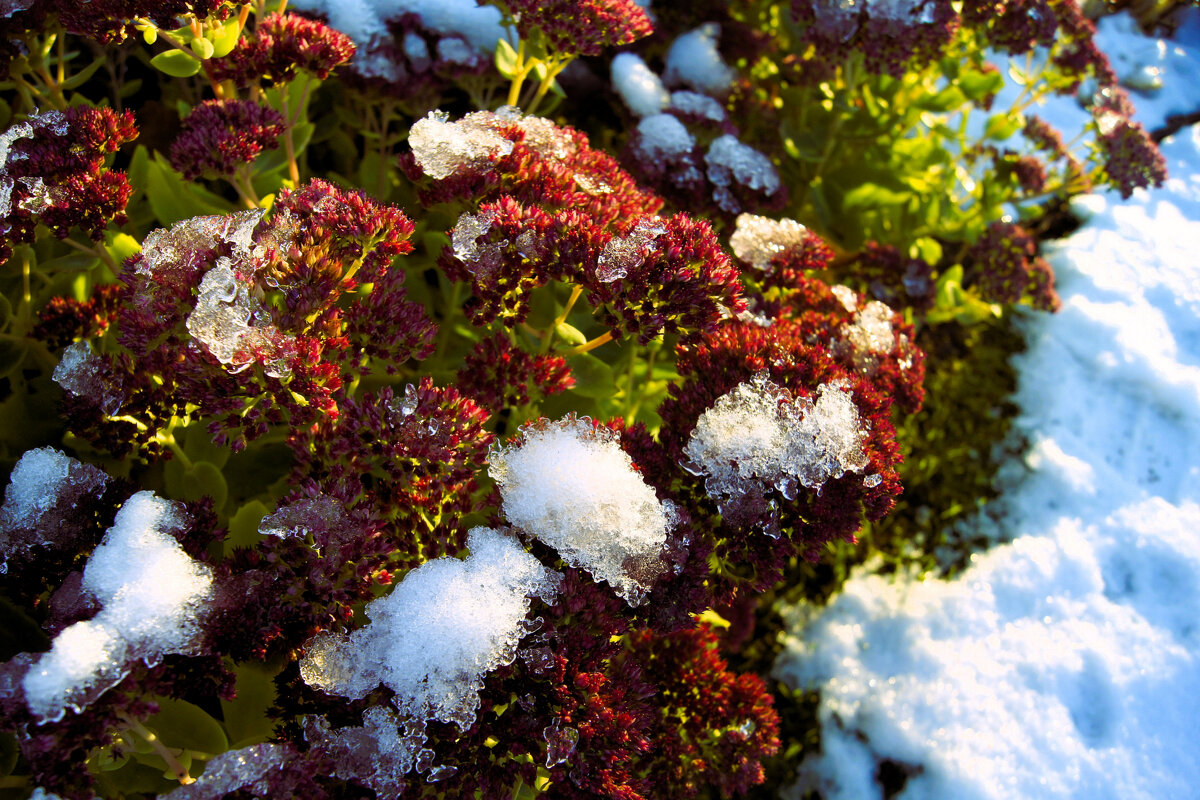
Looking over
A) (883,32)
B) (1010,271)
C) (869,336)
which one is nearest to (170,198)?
(869,336)

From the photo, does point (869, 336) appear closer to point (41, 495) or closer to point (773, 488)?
point (773, 488)

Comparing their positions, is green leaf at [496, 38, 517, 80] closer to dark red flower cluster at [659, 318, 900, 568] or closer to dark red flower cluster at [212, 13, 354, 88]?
dark red flower cluster at [212, 13, 354, 88]

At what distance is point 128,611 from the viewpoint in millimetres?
874

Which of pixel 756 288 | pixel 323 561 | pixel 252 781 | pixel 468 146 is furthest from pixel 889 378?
pixel 252 781

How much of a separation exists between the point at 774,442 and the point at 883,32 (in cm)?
Result: 113

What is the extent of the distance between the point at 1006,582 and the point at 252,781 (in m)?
1.69

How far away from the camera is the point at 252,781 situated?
0.85 metres

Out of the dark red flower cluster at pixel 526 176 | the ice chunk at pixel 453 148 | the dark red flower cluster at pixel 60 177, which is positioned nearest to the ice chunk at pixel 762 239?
the dark red flower cluster at pixel 526 176

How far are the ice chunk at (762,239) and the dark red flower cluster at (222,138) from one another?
0.84 meters

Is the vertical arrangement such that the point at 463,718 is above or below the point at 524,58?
below

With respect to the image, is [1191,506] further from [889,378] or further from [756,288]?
[756,288]

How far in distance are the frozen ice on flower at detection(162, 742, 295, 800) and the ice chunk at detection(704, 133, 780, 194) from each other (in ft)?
4.28

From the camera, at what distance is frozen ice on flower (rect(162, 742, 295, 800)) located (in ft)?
2.75

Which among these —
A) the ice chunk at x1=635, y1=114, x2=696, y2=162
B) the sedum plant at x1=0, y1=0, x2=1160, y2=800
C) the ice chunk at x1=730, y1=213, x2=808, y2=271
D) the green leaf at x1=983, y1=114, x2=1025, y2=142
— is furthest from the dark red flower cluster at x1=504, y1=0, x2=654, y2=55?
the green leaf at x1=983, y1=114, x2=1025, y2=142
